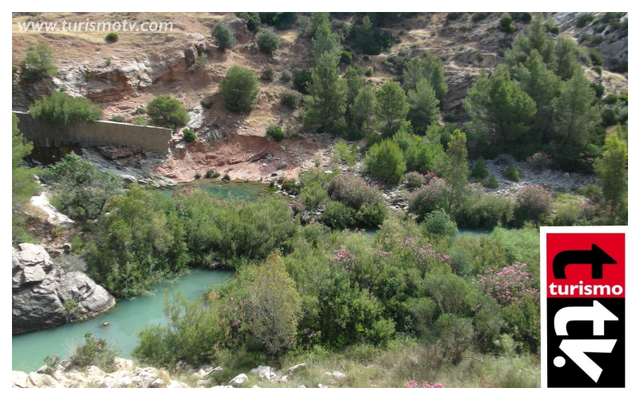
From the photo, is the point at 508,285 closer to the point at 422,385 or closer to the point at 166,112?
the point at 422,385

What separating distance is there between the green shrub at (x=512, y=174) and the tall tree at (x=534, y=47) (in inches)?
522

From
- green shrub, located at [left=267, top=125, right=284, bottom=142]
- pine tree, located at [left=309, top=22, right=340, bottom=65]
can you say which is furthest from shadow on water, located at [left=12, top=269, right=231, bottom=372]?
pine tree, located at [left=309, top=22, right=340, bottom=65]

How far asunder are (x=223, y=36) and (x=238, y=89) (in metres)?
7.87

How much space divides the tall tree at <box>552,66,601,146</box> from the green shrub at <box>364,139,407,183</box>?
12278 millimetres

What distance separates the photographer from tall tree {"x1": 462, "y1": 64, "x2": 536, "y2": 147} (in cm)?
2980

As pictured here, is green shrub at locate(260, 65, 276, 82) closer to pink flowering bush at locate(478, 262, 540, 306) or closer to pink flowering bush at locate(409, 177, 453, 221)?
pink flowering bush at locate(409, 177, 453, 221)

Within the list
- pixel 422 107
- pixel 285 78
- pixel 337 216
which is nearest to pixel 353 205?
pixel 337 216

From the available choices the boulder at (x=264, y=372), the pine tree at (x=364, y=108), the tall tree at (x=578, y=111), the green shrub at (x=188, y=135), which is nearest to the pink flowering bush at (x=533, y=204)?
the tall tree at (x=578, y=111)

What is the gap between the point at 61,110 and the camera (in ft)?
80.1

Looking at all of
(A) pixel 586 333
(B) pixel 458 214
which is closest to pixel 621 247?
(A) pixel 586 333

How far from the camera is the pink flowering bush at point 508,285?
35.2 feet

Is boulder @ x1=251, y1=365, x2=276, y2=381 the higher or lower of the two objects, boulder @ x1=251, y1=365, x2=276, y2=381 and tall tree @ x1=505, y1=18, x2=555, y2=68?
the lower

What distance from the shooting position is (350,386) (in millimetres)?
8188

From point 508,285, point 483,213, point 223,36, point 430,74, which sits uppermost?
point 223,36
